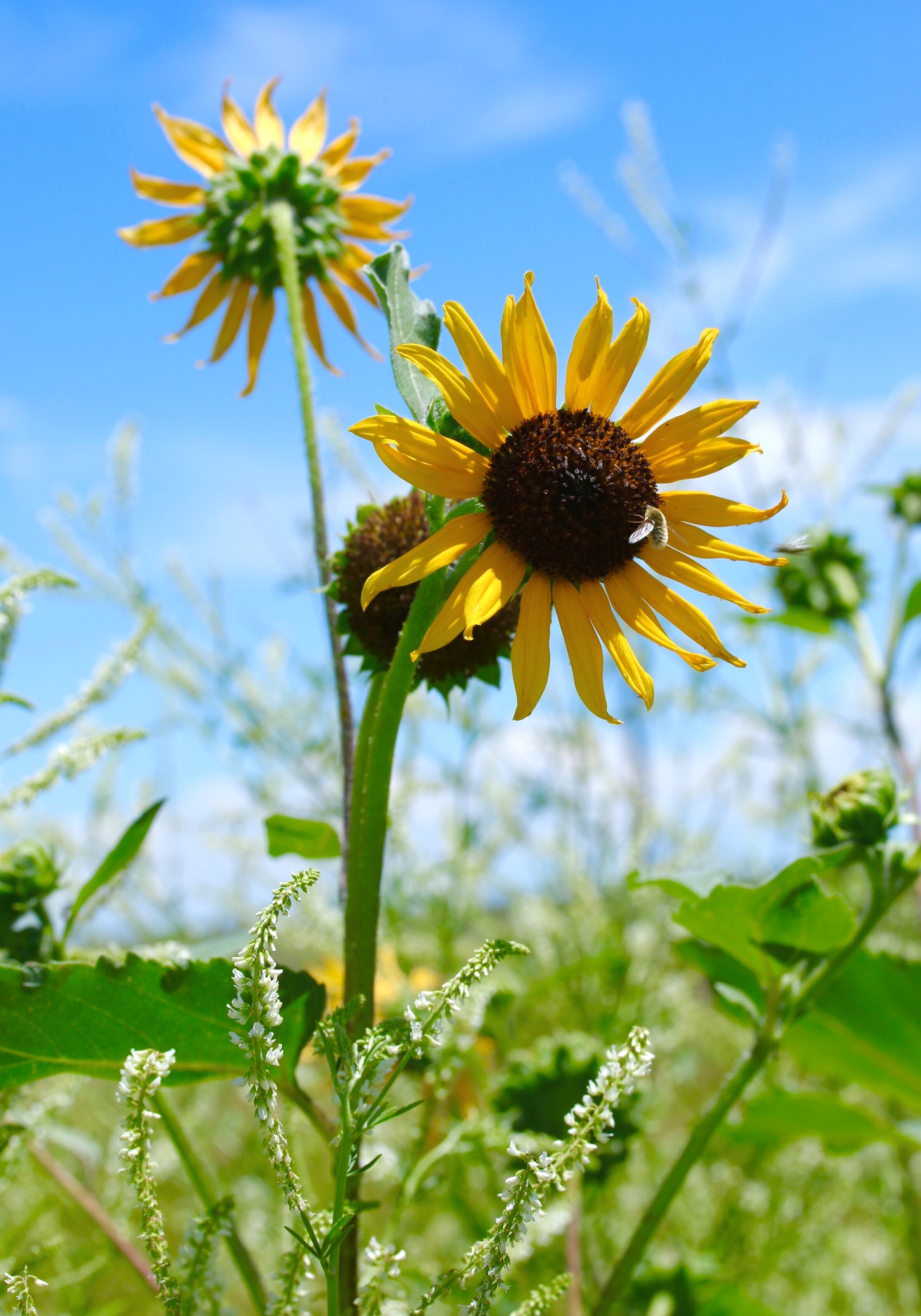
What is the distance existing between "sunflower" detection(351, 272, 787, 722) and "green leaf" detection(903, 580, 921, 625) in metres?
0.53

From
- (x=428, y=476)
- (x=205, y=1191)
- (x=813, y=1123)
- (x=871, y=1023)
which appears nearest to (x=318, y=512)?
(x=428, y=476)

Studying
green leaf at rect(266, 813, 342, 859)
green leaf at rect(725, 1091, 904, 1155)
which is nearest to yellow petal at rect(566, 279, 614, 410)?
green leaf at rect(266, 813, 342, 859)

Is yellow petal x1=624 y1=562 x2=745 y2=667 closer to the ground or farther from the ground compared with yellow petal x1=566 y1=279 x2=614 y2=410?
closer to the ground

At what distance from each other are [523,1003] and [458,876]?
35 cm

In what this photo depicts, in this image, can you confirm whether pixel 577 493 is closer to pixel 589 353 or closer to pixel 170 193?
pixel 589 353

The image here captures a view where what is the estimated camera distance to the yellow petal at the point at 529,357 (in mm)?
644

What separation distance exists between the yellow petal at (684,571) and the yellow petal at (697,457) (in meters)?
0.06

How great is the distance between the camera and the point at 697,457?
71 cm

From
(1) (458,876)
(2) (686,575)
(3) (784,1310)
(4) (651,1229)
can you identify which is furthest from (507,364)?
(3) (784,1310)

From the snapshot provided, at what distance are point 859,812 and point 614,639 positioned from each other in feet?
1.21

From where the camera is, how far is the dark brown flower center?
26.4 inches

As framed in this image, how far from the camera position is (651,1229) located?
75cm

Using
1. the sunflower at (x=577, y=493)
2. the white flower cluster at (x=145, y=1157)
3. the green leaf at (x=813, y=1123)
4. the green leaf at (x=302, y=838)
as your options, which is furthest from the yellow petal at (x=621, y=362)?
the green leaf at (x=813, y=1123)

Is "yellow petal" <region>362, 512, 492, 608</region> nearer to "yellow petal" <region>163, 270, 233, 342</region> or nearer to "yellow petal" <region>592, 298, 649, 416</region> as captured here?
"yellow petal" <region>592, 298, 649, 416</region>
